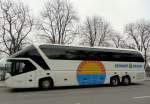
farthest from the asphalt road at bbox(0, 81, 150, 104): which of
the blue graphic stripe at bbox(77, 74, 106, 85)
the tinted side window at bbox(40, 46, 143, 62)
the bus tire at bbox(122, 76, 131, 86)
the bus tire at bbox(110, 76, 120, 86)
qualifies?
the bus tire at bbox(122, 76, 131, 86)

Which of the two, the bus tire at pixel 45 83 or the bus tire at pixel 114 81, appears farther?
the bus tire at pixel 114 81

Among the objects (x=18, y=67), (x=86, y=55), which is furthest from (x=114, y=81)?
(x=18, y=67)

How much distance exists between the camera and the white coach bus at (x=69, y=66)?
57.2 feet

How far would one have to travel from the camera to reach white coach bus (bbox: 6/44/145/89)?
57.2 ft

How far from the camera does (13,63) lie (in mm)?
17406

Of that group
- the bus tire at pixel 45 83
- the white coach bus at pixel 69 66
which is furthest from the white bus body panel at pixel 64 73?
the bus tire at pixel 45 83

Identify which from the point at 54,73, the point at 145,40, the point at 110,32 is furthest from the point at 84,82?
the point at 145,40

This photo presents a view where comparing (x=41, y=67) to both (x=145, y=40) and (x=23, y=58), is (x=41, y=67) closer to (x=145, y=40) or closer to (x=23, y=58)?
(x=23, y=58)

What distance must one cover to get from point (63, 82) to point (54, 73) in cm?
108

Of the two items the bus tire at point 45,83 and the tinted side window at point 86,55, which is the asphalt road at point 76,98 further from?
the tinted side window at point 86,55

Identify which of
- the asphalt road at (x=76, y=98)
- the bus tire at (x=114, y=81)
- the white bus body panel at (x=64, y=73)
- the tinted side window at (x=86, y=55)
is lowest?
the asphalt road at (x=76, y=98)

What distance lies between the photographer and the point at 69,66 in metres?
19.1

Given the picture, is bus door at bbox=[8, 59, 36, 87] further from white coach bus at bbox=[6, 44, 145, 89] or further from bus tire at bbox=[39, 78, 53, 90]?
bus tire at bbox=[39, 78, 53, 90]

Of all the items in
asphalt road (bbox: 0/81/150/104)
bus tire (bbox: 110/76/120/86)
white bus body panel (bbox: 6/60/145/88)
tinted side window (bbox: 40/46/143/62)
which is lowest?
asphalt road (bbox: 0/81/150/104)
